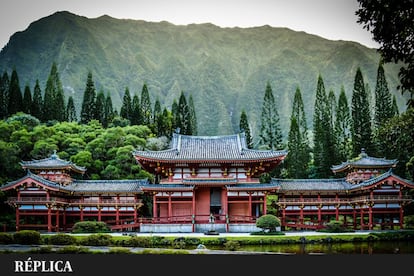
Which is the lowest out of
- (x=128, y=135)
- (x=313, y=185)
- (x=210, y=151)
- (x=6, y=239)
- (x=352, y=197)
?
(x=6, y=239)

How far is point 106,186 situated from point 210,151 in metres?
6.57

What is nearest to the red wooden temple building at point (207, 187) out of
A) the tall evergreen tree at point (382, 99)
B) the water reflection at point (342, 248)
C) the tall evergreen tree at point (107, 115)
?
the water reflection at point (342, 248)

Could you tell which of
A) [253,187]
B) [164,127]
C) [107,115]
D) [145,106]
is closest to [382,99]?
[253,187]

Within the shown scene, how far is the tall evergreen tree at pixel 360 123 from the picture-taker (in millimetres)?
36438

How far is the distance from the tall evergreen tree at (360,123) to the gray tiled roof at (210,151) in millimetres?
14853

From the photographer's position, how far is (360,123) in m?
37.5

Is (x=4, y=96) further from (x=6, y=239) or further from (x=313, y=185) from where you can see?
(x=313, y=185)

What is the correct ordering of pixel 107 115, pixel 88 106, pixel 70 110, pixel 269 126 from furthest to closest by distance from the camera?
1. pixel 70 110
2. pixel 107 115
3. pixel 88 106
4. pixel 269 126

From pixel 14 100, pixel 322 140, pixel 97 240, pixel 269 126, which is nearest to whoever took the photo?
pixel 97 240

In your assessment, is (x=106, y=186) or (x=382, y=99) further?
(x=382, y=99)

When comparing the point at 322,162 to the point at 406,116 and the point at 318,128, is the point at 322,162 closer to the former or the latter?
the point at 318,128

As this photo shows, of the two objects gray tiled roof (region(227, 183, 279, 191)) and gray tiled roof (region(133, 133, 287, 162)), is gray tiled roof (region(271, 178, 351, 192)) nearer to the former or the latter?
gray tiled roof (region(227, 183, 279, 191))

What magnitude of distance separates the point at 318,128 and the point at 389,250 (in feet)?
79.8

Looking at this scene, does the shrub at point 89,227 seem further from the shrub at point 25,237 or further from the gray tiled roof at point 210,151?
the shrub at point 25,237
